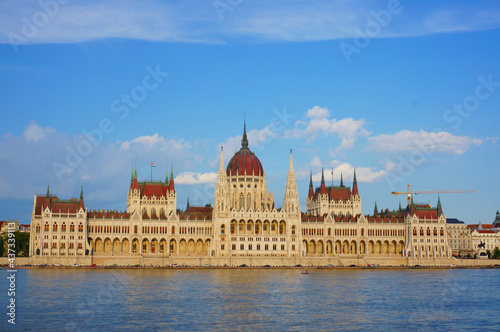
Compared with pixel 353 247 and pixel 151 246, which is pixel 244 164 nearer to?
pixel 151 246

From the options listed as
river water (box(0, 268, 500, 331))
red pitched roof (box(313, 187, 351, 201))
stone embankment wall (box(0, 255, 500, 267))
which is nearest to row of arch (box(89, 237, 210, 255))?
stone embankment wall (box(0, 255, 500, 267))

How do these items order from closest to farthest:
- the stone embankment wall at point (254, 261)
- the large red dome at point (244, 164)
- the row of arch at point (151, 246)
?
the stone embankment wall at point (254, 261), the row of arch at point (151, 246), the large red dome at point (244, 164)

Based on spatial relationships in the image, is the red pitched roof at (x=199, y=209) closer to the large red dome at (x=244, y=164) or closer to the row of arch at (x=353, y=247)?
the large red dome at (x=244, y=164)

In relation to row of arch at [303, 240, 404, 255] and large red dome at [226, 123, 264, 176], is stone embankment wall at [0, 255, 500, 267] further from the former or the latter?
large red dome at [226, 123, 264, 176]

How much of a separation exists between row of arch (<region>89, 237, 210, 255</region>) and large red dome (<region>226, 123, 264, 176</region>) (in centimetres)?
2037

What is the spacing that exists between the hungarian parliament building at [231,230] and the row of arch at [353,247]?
0.24 m

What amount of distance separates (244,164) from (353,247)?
33.2 meters

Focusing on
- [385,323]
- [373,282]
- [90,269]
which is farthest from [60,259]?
[385,323]

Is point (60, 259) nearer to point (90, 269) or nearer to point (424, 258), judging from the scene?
point (90, 269)

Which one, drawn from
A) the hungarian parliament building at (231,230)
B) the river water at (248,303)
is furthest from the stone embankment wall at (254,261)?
the river water at (248,303)

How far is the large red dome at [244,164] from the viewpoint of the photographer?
169 meters

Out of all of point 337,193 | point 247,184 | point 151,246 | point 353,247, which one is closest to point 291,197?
point 247,184

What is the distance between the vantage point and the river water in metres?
62.4

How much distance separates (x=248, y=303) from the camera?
252 ft
